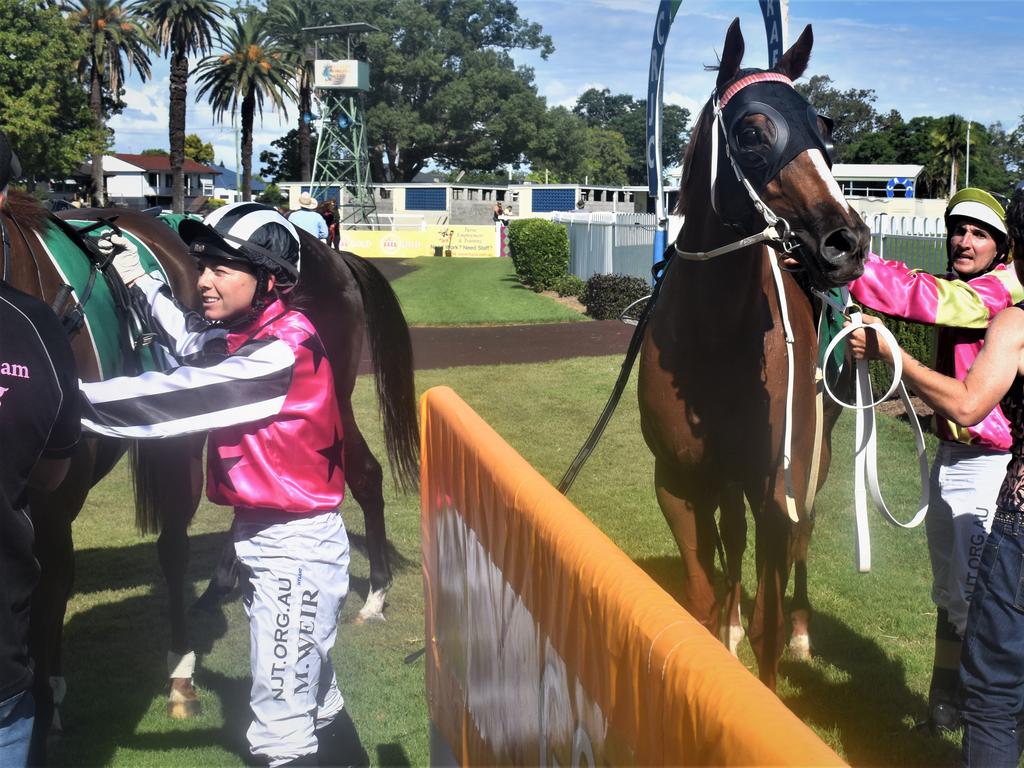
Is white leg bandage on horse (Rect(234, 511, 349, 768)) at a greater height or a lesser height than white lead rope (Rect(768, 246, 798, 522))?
lesser

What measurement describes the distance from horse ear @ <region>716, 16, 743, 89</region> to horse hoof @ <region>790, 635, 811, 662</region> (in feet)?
8.94

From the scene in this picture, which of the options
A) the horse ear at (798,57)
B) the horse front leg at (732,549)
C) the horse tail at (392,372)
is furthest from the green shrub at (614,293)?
the horse ear at (798,57)

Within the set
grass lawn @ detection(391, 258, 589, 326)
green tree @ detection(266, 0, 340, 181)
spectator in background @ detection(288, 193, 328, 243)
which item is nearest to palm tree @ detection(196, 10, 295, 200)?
green tree @ detection(266, 0, 340, 181)

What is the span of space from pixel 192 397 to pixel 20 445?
0.61 metres

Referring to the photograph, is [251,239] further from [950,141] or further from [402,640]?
[950,141]

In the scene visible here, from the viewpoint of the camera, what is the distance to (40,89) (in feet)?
114

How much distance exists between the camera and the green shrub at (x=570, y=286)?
70.7 ft

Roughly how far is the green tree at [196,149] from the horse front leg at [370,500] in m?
82.9

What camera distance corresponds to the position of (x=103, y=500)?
7465mm

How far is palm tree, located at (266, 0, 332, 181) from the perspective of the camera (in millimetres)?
59469

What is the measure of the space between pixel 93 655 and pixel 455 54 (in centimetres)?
7036

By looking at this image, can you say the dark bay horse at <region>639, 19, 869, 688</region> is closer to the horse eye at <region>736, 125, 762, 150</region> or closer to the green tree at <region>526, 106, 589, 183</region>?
the horse eye at <region>736, 125, 762, 150</region>

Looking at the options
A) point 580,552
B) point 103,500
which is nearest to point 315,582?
point 580,552

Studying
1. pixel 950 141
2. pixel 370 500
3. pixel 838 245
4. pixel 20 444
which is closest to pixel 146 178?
pixel 950 141
